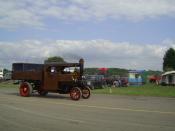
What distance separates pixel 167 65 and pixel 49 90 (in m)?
90.0

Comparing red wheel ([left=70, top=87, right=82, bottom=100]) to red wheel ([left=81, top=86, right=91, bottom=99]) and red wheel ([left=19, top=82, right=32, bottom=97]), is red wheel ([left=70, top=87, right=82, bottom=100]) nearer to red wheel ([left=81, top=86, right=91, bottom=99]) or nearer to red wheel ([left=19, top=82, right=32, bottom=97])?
red wheel ([left=81, top=86, right=91, bottom=99])

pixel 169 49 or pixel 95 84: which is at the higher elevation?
pixel 169 49

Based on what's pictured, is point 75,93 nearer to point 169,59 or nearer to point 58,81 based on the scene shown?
point 58,81

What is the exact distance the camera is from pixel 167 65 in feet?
375

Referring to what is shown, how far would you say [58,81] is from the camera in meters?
26.8

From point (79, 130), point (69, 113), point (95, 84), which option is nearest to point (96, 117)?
point (69, 113)

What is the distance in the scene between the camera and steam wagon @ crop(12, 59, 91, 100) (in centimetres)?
2619

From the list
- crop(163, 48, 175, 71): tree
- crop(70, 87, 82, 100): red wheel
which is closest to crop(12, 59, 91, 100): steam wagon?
crop(70, 87, 82, 100): red wheel

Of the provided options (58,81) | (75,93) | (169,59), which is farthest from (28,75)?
(169,59)

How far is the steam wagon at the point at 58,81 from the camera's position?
85.9 ft

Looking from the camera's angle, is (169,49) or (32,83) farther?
→ (169,49)

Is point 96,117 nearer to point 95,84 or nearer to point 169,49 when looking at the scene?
→ point 95,84

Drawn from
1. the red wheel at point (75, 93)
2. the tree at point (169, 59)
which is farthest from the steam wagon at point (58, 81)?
the tree at point (169, 59)

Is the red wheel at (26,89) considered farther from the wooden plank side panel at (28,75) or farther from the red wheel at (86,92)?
the red wheel at (86,92)
